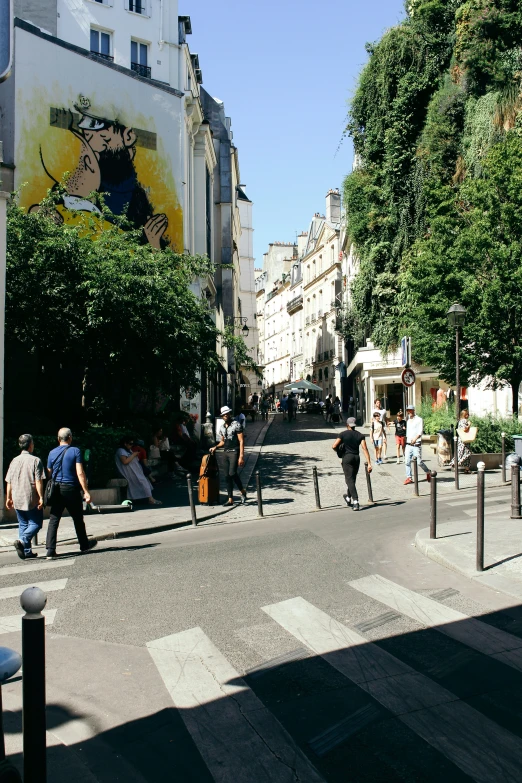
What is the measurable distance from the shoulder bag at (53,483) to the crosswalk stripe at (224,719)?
13.5 ft

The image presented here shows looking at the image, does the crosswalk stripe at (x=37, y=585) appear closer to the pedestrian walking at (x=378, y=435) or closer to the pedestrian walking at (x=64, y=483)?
the pedestrian walking at (x=64, y=483)

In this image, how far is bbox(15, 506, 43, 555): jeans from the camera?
30.8 feet

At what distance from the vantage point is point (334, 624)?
20.1 ft

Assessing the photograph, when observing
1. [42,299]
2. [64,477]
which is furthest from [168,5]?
[64,477]

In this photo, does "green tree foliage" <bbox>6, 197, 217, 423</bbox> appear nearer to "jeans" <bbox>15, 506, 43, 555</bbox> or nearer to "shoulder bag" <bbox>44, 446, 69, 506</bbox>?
"shoulder bag" <bbox>44, 446, 69, 506</bbox>

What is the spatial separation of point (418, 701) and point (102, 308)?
39.3 ft

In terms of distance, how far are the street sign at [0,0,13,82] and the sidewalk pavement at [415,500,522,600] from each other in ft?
19.7

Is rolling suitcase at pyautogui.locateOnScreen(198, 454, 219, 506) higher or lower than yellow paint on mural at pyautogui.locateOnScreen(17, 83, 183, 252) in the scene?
lower

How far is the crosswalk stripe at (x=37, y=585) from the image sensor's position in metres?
7.34

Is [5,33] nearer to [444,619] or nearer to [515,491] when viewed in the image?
[444,619]

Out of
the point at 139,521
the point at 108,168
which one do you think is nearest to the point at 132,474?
the point at 139,521

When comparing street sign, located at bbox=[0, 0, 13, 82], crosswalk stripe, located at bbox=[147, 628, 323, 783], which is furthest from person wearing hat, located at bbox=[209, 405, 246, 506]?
street sign, located at bbox=[0, 0, 13, 82]

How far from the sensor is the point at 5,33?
3.78 metres

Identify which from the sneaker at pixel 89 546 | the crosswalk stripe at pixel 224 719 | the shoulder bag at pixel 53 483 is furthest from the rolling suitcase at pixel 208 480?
the crosswalk stripe at pixel 224 719
